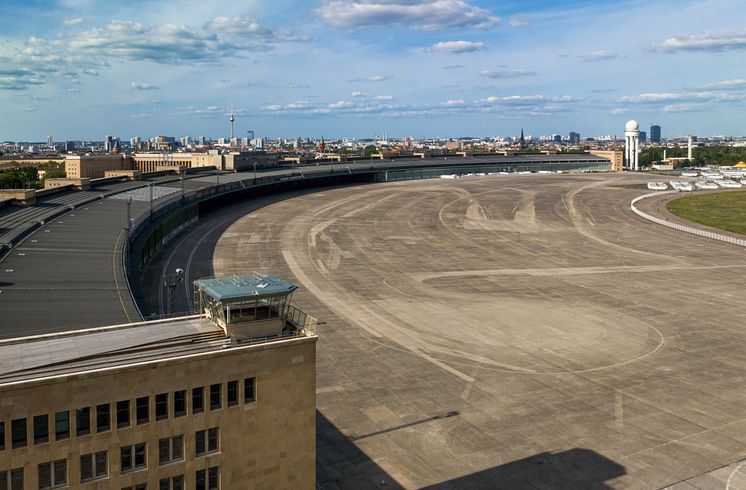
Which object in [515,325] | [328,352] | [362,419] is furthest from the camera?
[515,325]

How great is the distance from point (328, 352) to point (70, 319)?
22.7m

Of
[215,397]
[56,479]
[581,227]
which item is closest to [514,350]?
[215,397]

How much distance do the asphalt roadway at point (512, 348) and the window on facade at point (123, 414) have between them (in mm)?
14952

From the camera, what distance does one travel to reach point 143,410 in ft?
80.3

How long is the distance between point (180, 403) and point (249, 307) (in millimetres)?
4691

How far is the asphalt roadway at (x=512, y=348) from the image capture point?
128ft

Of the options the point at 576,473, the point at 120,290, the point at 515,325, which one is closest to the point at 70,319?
the point at 120,290

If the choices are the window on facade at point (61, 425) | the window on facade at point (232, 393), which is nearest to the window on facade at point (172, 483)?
the window on facade at point (232, 393)

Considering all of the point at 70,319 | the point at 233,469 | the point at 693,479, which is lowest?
the point at 693,479

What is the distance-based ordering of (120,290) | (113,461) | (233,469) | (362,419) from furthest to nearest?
1. (120,290)
2. (362,419)
3. (233,469)
4. (113,461)

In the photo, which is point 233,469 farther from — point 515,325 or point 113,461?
point 515,325

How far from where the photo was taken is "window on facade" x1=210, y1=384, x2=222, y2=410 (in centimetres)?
2566

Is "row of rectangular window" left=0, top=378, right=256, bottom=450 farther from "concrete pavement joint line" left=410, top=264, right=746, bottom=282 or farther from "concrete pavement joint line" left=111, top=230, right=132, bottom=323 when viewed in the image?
"concrete pavement joint line" left=410, top=264, right=746, bottom=282

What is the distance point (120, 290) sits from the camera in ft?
159
